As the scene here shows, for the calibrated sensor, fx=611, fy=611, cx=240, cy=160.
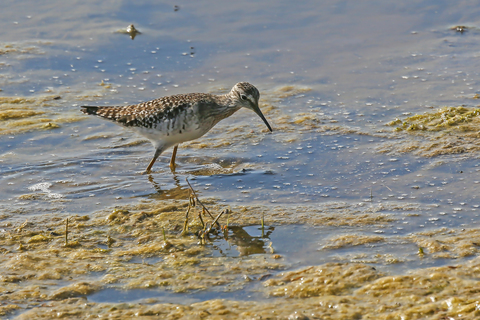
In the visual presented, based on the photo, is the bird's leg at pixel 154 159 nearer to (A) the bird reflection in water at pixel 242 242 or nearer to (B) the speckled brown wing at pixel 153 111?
(B) the speckled brown wing at pixel 153 111

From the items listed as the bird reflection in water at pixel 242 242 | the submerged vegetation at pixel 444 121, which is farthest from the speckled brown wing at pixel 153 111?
the submerged vegetation at pixel 444 121

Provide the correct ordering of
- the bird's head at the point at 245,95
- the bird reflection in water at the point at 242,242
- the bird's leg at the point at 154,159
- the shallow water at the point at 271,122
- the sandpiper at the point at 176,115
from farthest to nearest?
the bird's head at the point at 245,95 < the bird's leg at the point at 154,159 < the sandpiper at the point at 176,115 < the shallow water at the point at 271,122 < the bird reflection in water at the point at 242,242

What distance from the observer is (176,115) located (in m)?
6.70

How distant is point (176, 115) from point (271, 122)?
5.53 ft

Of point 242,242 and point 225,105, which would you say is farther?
point 225,105

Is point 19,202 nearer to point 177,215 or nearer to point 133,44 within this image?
point 177,215

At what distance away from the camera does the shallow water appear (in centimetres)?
538

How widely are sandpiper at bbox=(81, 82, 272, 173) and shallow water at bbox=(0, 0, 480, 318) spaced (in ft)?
1.33

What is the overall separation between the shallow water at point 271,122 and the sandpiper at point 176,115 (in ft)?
1.33

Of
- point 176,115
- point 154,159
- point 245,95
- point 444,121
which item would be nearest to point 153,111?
point 176,115

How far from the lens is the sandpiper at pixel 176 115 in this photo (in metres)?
6.71

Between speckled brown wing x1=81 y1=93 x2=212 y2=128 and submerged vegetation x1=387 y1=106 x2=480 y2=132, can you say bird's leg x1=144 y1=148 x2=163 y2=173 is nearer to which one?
speckled brown wing x1=81 y1=93 x2=212 y2=128

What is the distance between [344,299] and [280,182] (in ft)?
7.62

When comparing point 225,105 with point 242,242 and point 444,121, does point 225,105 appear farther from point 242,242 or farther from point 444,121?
point 444,121
